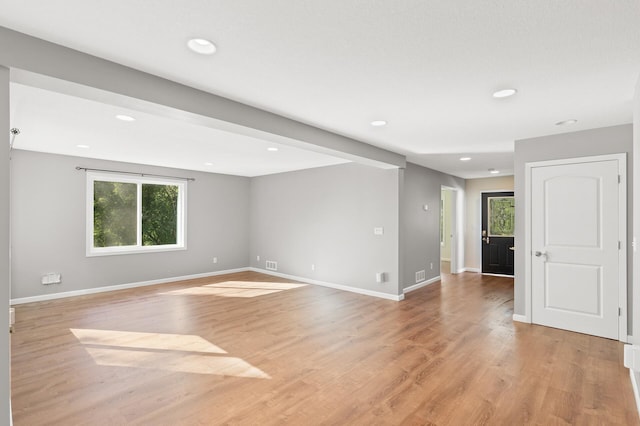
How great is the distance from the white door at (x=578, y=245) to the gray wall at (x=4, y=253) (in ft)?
16.5

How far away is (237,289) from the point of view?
6.15 m

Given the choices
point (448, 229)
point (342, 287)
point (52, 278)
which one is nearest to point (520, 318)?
point (342, 287)

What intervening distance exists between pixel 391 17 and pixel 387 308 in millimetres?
4105

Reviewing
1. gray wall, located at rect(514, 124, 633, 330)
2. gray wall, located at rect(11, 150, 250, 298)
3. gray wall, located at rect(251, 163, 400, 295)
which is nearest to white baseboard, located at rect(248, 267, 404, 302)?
gray wall, located at rect(251, 163, 400, 295)

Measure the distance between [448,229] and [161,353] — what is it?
7.79m

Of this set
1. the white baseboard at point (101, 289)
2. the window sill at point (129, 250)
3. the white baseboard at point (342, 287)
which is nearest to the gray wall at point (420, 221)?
the white baseboard at point (342, 287)

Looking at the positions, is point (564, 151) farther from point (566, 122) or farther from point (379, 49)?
point (379, 49)

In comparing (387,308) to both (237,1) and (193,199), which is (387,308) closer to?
(237,1)

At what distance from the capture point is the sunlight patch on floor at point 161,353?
2914 millimetres

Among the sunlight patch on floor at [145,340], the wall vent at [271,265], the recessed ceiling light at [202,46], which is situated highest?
the recessed ceiling light at [202,46]

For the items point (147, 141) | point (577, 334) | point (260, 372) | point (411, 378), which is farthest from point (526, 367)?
point (147, 141)

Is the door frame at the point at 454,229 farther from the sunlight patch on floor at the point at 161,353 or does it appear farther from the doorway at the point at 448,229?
the sunlight patch on floor at the point at 161,353

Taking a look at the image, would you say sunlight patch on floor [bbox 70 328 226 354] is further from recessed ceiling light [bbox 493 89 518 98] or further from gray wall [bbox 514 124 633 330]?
gray wall [bbox 514 124 633 330]

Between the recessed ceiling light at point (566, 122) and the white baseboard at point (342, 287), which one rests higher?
the recessed ceiling light at point (566, 122)
